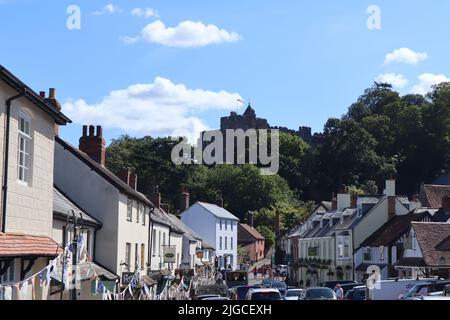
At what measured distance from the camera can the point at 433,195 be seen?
63.7 meters

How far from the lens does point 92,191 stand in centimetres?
3203

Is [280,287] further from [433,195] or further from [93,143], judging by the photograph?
[433,195]

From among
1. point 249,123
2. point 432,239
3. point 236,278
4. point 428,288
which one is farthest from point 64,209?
point 249,123

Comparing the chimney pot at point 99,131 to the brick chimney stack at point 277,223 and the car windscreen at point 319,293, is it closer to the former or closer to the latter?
the car windscreen at point 319,293

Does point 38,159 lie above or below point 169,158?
below

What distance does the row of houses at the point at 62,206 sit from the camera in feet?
55.5

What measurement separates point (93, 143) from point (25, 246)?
746 inches

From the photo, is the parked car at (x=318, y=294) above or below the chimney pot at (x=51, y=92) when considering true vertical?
below

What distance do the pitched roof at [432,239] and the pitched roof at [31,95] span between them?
86.0 ft

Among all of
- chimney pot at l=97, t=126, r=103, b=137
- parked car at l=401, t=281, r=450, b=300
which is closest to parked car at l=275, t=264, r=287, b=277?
chimney pot at l=97, t=126, r=103, b=137

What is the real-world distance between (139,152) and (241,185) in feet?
68.1

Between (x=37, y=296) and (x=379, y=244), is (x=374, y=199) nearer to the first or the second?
(x=379, y=244)

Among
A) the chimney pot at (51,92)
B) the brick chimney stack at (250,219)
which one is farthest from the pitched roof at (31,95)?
the brick chimney stack at (250,219)
